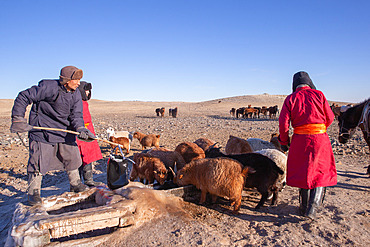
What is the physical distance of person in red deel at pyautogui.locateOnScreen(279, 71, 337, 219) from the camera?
3779 mm

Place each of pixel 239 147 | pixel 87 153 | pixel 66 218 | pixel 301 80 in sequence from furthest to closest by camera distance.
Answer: pixel 239 147 → pixel 87 153 → pixel 301 80 → pixel 66 218

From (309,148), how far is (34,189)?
4.15 meters

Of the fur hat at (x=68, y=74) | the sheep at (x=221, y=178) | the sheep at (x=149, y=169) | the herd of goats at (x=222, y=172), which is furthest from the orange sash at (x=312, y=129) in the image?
the fur hat at (x=68, y=74)

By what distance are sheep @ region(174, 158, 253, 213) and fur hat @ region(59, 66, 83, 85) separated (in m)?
2.53

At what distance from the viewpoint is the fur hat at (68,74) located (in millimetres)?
3824

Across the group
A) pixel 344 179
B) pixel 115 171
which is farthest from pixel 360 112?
pixel 115 171

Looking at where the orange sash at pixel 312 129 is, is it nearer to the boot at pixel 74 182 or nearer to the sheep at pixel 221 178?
the sheep at pixel 221 178

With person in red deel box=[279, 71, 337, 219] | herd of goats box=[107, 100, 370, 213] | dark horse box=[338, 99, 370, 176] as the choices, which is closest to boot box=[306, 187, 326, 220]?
person in red deel box=[279, 71, 337, 219]

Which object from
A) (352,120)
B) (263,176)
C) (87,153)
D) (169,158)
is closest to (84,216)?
(87,153)

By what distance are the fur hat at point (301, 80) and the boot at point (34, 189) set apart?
429 centimetres

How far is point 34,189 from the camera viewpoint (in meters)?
3.76

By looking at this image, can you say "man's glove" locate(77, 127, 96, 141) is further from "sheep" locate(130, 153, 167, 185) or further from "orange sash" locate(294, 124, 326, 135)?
"orange sash" locate(294, 124, 326, 135)

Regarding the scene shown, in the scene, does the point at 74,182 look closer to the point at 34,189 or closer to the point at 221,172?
the point at 34,189

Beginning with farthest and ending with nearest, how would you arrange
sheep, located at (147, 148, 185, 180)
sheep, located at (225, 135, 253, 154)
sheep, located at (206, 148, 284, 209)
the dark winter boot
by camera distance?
sheep, located at (225, 135, 253, 154), sheep, located at (147, 148, 185, 180), sheep, located at (206, 148, 284, 209), the dark winter boot
